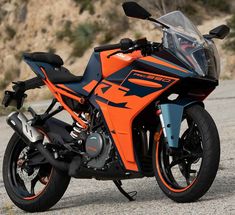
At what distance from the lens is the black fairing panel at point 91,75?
21.2 ft

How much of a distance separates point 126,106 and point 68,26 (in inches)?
1649

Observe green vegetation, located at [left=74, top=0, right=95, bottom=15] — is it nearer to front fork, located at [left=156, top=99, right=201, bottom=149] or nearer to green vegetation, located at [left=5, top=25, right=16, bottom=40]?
green vegetation, located at [left=5, top=25, right=16, bottom=40]

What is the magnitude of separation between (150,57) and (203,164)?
977 millimetres

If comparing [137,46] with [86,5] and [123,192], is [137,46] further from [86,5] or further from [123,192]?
[86,5]

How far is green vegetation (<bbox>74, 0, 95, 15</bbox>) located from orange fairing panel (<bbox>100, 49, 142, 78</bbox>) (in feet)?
134

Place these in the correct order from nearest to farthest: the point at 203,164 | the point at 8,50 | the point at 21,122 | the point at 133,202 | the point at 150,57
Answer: the point at 203,164, the point at 150,57, the point at 133,202, the point at 21,122, the point at 8,50

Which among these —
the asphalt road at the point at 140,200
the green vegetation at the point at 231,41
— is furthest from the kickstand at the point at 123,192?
the green vegetation at the point at 231,41

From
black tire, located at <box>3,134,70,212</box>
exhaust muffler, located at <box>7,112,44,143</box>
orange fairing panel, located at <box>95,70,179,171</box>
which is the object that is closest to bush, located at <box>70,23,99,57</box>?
exhaust muffler, located at <box>7,112,44,143</box>

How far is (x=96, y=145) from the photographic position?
20.6 feet

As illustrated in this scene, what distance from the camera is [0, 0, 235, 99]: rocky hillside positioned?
45125 mm

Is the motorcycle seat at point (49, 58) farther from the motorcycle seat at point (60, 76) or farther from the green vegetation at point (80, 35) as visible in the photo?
the green vegetation at point (80, 35)

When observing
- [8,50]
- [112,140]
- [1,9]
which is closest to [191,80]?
[112,140]

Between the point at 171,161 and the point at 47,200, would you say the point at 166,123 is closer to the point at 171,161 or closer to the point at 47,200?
the point at 171,161

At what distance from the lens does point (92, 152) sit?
20.7ft
